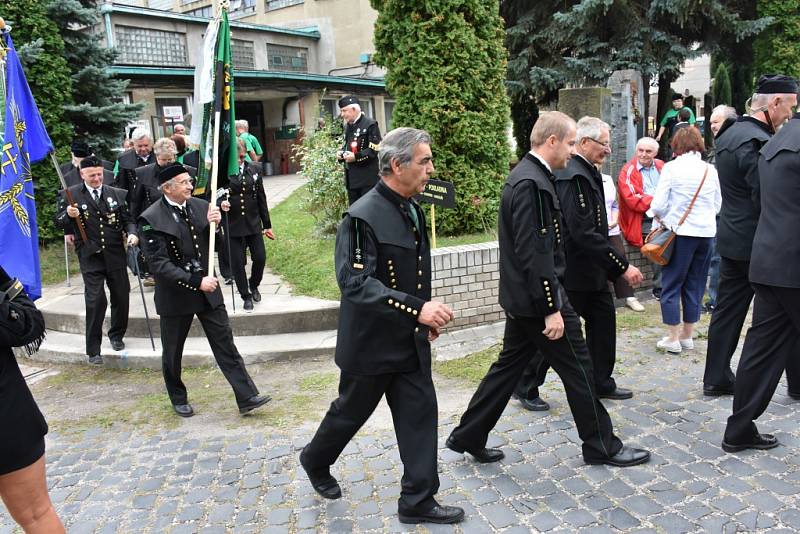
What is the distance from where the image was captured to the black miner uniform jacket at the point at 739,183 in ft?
15.8

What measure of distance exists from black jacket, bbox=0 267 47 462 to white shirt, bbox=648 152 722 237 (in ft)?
17.6

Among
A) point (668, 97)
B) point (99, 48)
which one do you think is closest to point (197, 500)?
point (99, 48)

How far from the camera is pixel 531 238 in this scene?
3826mm

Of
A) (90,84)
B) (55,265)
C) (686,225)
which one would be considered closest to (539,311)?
(686,225)

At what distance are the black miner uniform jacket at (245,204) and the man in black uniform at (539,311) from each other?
458 cm

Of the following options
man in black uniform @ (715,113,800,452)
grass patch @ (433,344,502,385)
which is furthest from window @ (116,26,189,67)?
man in black uniform @ (715,113,800,452)

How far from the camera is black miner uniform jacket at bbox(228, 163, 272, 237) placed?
802 centimetres

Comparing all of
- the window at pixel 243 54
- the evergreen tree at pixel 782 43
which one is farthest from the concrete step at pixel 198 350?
the window at pixel 243 54

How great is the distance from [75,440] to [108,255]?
2397 millimetres

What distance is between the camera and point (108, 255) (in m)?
7.11

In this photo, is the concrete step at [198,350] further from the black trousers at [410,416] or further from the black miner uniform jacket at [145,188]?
the black trousers at [410,416]

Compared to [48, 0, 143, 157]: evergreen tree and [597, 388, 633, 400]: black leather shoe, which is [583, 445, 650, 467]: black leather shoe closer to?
[597, 388, 633, 400]: black leather shoe

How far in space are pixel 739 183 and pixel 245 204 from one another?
5396 millimetres

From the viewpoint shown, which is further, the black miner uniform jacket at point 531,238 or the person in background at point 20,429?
the black miner uniform jacket at point 531,238
